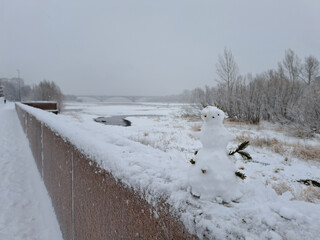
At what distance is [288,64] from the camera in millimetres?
35781

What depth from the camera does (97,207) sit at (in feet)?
6.66

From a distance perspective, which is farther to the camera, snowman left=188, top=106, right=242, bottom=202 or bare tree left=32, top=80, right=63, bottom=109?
bare tree left=32, top=80, right=63, bottom=109

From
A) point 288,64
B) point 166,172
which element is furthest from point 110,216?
point 288,64

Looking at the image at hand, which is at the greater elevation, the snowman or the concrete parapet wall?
the snowman

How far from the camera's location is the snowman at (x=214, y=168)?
42.4 inches

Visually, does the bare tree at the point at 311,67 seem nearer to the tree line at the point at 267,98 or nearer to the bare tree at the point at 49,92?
the tree line at the point at 267,98

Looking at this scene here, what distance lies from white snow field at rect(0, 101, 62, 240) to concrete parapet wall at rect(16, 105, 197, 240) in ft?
1.09

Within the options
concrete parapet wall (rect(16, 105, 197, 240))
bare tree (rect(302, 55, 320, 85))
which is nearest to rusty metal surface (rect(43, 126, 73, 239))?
concrete parapet wall (rect(16, 105, 197, 240))

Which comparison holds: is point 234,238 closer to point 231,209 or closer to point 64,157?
point 231,209

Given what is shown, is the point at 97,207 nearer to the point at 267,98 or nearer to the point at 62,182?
the point at 62,182

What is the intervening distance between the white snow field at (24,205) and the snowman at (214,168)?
3.13m

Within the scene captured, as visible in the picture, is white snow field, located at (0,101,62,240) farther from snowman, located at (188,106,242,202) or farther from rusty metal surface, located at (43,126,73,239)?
snowman, located at (188,106,242,202)

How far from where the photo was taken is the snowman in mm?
1078

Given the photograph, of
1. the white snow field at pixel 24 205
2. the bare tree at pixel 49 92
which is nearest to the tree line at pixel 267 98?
the white snow field at pixel 24 205
